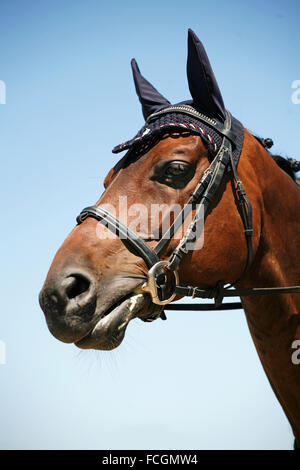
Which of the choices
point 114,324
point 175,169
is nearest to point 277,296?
point 175,169

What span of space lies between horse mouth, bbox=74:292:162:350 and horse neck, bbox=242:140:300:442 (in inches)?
43.9

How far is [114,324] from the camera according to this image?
9.57ft

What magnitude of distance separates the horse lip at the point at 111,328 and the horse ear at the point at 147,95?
1.94m

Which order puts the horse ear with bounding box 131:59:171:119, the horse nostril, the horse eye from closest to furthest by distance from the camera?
the horse nostril < the horse eye < the horse ear with bounding box 131:59:171:119

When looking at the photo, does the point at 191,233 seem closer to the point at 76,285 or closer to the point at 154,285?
the point at 154,285

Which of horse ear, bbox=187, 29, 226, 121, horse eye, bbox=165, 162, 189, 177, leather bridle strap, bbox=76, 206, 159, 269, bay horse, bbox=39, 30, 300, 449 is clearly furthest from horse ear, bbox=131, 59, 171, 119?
leather bridle strap, bbox=76, 206, 159, 269

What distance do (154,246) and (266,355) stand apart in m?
1.46

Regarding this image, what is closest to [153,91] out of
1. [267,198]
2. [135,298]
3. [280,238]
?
[267,198]

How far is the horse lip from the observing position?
289 centimetres

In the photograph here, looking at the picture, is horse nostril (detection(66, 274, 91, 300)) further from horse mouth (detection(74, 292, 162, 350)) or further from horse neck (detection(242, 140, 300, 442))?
horse neck (detection(242, 140, 300, 442))

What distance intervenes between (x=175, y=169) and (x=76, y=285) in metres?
1.11

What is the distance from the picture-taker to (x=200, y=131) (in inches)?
137

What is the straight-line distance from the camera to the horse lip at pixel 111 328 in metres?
2.89

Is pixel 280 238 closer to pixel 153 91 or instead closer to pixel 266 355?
pixel 266 355
